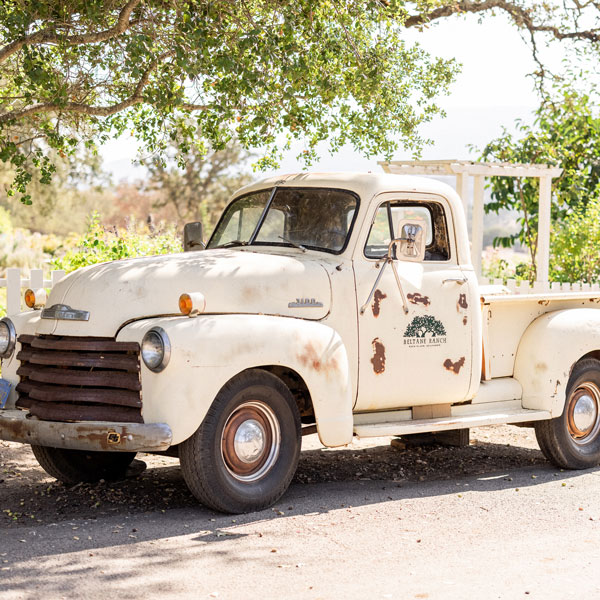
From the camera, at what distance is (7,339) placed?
22.4 ft

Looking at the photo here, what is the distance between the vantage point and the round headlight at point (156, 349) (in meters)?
5.86

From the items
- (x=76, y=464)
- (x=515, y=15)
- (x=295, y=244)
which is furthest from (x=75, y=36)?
(x=515, y=15)

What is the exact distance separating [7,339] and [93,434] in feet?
4.25

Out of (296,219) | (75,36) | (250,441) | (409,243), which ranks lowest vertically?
(250,441)

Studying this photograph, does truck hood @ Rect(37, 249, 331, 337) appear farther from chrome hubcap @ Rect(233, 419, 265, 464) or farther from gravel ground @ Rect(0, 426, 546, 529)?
gravel ground @ Rect(0, 426, 546, 529)

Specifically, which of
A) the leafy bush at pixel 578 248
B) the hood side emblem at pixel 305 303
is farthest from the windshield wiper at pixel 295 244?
the leafy bush at pixel 578 248

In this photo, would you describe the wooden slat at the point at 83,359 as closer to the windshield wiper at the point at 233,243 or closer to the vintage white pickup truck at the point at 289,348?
the vintage white pickup truck at the point at 289,348

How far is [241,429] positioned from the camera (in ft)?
20.7

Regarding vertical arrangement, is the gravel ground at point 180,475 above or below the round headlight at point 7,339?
below

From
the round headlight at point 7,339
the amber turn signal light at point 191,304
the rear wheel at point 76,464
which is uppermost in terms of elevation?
the amber turn signal light at point 191,304

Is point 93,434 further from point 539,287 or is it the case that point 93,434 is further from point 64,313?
point 539,287

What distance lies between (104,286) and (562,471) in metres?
3.97

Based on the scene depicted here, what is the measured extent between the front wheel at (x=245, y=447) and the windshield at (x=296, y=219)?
1280mm

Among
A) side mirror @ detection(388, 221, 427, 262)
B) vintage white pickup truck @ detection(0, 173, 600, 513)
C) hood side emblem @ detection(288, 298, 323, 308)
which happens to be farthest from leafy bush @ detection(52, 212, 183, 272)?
hood side emblem @ detection(288, 298, 323, 308)
